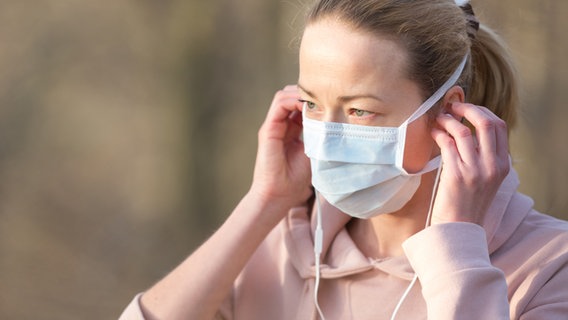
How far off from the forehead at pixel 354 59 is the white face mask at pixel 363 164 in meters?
0.12

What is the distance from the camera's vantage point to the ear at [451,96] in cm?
289

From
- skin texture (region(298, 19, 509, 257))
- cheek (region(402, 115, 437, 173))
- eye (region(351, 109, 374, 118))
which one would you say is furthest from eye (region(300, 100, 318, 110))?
cheek (region(402, 115, 437, 173))

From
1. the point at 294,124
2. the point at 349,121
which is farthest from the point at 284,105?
the point at 349,121

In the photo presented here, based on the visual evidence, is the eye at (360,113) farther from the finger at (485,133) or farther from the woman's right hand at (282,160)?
the woman's right hand at (282,160)

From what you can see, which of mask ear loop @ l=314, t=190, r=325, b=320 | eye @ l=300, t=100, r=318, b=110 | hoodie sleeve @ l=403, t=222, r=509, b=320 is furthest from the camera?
mask ear loop @ l=314, t=190, r=325, b=320

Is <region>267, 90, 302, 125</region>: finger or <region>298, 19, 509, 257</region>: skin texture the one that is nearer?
<region>298, 19, 509, 257</region>: skin texture

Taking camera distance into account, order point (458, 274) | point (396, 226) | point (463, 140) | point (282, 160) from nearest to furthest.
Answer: point (458, 274) → point (463, 140) → point (396, 226) → point (282, 160)

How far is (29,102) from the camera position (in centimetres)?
661

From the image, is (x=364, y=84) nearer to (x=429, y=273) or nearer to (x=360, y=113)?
(x=360, y=113)

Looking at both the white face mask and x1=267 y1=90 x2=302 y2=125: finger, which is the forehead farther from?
x1=267 y1=90 x2=302 y2=125: finger

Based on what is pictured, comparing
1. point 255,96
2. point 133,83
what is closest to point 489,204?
point 255,96

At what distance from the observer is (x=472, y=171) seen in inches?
106

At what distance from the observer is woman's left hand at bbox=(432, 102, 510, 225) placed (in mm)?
2695

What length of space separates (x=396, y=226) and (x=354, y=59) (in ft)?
1.78
